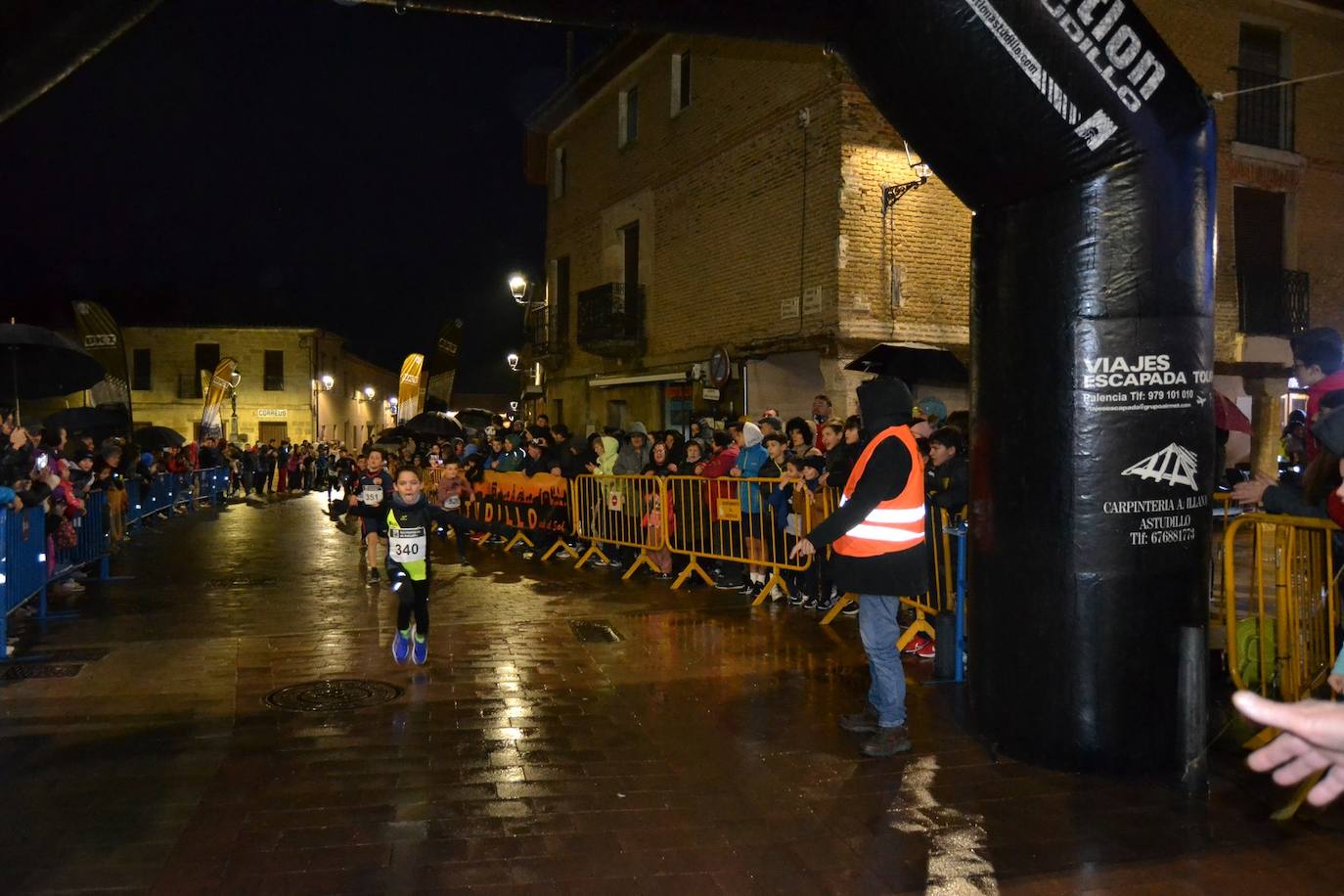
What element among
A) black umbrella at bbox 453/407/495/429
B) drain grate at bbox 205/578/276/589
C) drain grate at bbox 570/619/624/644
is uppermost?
black umbrella at bbox 453/407/495/429

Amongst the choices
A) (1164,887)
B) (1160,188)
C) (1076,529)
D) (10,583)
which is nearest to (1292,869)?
(1164,887)

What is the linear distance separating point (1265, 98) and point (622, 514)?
1521cm

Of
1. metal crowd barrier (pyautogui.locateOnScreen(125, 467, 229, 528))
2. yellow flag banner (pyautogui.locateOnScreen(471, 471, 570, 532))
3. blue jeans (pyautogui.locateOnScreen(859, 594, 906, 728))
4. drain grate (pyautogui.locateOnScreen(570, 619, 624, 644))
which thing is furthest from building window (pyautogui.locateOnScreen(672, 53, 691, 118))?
blue jeans (pyautogui.locateOnScreen(859, 594, 906, 728))

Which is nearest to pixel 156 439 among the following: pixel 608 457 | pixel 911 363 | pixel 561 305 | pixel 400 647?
pixel 561 305

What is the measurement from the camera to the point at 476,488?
16906 millimetres

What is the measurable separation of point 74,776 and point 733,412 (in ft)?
46.6

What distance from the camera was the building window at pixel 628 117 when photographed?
23656mm

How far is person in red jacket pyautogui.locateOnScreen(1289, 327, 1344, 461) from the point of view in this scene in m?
5.70

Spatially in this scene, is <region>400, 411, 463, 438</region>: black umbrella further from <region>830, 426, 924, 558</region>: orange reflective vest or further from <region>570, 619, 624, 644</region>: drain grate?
<region>830, 426, 924, 558</region>: orange reflective vest

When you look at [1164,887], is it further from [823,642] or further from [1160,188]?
[823,642]

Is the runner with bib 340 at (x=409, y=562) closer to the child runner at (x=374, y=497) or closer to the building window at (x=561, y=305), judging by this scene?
the child runner at (x=374, y=497)

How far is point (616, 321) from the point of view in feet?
74.2

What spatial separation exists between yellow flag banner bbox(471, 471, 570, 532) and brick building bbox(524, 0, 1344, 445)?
479cm

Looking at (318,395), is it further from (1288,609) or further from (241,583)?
(1288,609)
